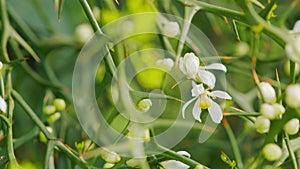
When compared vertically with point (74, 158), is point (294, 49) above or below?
above

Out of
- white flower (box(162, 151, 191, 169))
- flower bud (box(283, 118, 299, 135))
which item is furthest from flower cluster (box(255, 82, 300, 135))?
white flower (box(162, 151, 191, 169))

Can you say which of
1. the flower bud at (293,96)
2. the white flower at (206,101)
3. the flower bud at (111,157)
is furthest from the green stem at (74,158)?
the flower bud at (293,96)

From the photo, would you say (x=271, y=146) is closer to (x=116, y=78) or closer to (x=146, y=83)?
(x=116, y=78)

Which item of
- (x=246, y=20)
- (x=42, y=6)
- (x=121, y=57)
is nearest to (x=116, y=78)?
(x=121, y=57)

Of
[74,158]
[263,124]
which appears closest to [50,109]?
[74,158]

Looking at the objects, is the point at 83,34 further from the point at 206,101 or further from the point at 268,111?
the point at 268,111

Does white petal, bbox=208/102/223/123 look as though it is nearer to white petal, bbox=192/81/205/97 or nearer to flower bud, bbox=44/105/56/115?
white petal, bbox=192/81/205/97
